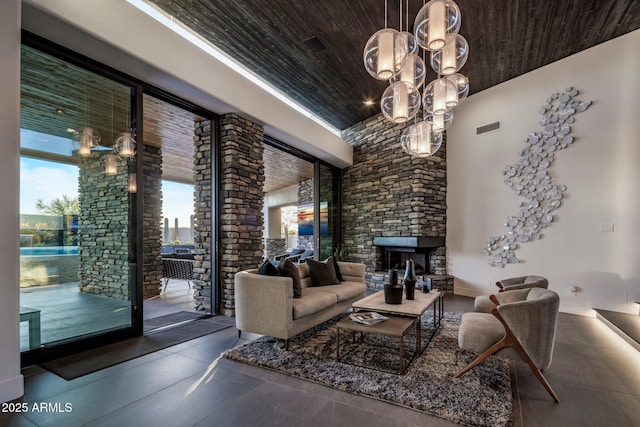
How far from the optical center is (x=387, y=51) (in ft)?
8.06

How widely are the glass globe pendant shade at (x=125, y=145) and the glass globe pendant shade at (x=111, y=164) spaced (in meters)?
0.08

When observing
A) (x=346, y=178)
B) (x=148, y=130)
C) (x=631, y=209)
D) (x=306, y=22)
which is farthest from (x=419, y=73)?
(x=346, y=178)

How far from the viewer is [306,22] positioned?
150 inches

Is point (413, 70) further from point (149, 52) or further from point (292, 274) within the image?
point (149, 52)

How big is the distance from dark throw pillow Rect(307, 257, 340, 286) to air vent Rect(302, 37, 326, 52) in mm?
3022

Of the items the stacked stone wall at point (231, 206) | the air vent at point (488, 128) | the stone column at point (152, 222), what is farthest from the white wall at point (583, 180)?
the stone column at point (152, 222)

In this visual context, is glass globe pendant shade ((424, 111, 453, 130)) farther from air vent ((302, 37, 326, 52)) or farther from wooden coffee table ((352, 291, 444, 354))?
wooden coffee table ((352, 291, 444, 354))

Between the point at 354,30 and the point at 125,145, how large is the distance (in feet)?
10.4

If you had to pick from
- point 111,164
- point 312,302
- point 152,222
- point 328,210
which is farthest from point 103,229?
point 328,210

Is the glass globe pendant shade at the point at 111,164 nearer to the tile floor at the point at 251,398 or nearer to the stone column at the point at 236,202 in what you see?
the stone column at the point at 236,202

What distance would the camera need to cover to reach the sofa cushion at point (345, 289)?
408 centimetres

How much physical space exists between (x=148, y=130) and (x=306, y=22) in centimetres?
315

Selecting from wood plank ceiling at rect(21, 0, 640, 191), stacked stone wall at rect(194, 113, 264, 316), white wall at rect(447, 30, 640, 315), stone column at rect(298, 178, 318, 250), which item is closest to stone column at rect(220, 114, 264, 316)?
stacked stone wall at rect(194, 113, 264, 316)

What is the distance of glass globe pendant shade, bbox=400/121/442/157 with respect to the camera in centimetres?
349
